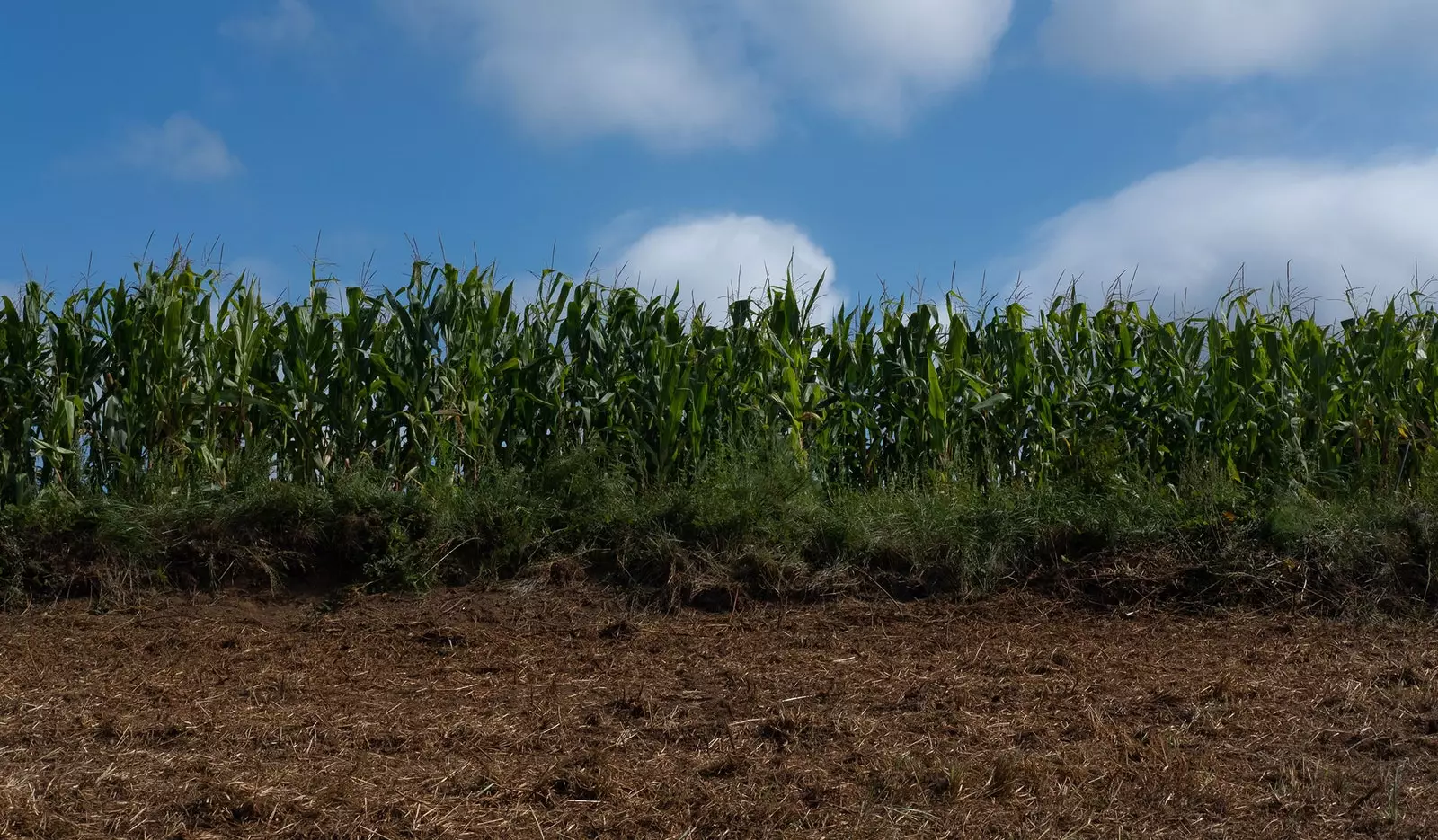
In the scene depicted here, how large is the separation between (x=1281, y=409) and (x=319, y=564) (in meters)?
6.74

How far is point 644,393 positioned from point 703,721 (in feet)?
11.9

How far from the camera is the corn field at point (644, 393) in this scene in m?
7.92

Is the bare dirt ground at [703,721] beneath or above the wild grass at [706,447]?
beneath

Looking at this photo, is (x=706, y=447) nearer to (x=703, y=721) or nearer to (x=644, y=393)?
(x=644, y=393)

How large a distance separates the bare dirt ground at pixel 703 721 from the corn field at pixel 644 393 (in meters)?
1.33

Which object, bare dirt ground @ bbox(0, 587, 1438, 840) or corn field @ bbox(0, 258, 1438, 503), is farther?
corn field @ bbox(0, 258, 1438, 503)

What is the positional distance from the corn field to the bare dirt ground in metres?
1.33

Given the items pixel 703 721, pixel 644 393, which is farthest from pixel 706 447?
pixel 703 721

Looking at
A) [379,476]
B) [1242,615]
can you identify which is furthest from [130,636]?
[1242,615]

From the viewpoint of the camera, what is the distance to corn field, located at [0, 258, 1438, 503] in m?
7.92

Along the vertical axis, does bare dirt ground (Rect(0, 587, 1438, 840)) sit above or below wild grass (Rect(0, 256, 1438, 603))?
below

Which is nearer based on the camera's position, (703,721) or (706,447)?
(703,721)

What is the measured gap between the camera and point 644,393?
8.12 metres

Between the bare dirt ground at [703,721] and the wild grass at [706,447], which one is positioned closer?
the bare dirt ground at [703,721]
